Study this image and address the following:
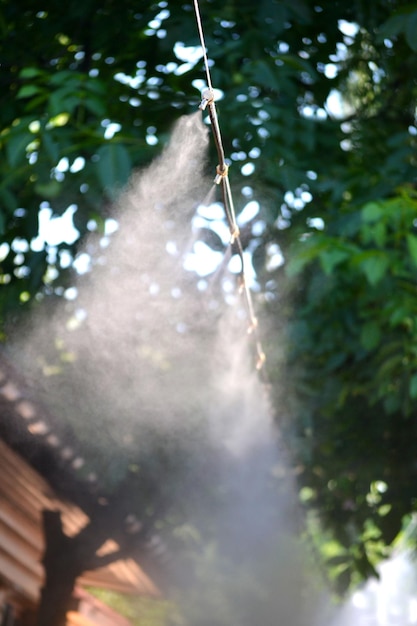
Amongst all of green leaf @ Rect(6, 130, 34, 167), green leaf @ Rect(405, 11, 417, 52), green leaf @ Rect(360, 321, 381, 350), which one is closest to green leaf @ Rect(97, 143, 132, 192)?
green leaf @ Rect(6, 130, 34, 167)

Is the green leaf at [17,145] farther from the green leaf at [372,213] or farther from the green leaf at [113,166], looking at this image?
the green leaf at [372,213]

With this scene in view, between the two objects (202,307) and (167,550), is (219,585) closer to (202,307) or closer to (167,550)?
(167,550)

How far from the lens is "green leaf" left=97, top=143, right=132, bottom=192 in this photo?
3.47m

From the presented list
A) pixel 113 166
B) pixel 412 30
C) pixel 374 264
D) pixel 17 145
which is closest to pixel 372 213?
pixel 374 264

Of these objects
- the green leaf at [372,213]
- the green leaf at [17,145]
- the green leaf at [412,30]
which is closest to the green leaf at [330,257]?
the green leaf at [372,213]

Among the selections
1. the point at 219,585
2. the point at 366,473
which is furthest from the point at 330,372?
the point at 219,585

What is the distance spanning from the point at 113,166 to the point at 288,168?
0.74 meters

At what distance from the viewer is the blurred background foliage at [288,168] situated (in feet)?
12.2

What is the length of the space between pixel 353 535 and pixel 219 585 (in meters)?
3.32

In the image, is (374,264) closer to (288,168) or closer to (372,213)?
(372,213)

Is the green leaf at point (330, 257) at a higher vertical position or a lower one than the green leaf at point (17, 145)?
lower

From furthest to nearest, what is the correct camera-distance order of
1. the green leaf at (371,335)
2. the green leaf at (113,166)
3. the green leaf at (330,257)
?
the green leaf at (371,335), the green leaf at (330,257), the green leaf at (113,166)

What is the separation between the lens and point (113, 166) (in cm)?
350

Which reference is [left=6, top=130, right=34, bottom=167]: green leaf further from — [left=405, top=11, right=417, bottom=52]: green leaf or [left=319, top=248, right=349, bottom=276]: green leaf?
[left=405, top=11, right=417, bottom=52]: green leaf
